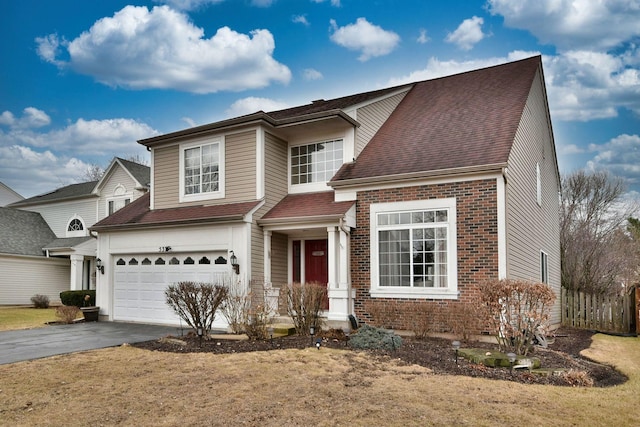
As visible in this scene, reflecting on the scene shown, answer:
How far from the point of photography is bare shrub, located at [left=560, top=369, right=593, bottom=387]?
6.86 m

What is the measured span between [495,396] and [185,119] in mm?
23551

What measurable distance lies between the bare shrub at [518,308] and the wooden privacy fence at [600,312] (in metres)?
9.25

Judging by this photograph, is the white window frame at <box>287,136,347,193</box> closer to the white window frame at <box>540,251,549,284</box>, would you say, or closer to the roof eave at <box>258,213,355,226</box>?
the roof eave at <box>258,213,355,226</box>

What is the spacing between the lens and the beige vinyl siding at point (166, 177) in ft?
50.3

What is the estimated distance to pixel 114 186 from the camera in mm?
25141

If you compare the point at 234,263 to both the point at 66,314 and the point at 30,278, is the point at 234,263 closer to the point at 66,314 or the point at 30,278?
the point at 66,314

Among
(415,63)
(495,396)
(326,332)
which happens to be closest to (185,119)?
(415,63)

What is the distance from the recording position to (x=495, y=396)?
19.8 ft

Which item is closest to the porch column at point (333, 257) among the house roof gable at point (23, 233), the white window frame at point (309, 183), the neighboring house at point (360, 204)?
the neighboring house at point (360, 204)

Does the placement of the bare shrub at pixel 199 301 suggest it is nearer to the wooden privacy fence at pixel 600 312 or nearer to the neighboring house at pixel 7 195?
the wooden privacy fence at pixel 600 312

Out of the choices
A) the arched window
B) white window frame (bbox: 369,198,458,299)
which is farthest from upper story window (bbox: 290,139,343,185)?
the arched window

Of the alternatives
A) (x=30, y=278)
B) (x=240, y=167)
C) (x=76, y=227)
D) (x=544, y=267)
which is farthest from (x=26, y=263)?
(x=544, y=267)

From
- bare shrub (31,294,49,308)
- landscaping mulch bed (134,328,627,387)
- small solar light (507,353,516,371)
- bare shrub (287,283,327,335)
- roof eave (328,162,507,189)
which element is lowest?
bare shrub (31,294,49,308)

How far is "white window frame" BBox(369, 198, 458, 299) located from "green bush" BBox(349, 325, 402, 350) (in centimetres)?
203
